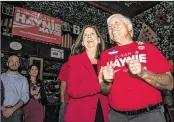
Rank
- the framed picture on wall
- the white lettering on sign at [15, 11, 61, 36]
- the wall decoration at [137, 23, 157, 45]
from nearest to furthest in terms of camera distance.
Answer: the white lettering on sign at [15, 11, 61, 36] < the framed picture on wall < the wall decoration at [137, 23, 157, 45]

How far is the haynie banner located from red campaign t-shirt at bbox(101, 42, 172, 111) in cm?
367

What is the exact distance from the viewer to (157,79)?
1.16 m

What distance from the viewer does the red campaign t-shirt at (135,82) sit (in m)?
1.20

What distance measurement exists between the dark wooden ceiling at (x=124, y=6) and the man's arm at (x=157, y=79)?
441 cm

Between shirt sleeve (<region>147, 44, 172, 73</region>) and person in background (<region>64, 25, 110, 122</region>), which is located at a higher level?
shirt sleeve (<region>147, 44, 172, 73</region>)

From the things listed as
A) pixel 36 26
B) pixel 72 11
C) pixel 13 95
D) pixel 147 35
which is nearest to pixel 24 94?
pixel 13 95

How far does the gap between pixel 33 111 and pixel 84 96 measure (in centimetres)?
191

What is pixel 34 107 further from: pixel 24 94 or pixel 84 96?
pixel 84 96

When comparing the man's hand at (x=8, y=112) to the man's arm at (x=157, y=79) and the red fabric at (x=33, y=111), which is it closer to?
the red fabric at (x=33, y=111)

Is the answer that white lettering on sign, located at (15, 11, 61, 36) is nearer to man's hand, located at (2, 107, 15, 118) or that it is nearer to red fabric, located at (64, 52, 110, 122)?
man's hand, located at (2, 107, 15, 118)

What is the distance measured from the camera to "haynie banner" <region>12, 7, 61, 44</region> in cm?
459

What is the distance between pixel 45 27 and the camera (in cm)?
503

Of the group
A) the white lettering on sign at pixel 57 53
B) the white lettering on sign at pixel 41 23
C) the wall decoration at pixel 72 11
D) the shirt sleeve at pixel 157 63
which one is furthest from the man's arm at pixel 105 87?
the wall decoration at pixel 72 11

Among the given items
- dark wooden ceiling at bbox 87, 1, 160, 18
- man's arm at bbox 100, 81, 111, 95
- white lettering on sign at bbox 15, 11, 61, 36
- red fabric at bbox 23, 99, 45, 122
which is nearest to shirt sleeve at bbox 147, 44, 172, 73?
man's arm at bbox 100, 81, 111, 95
